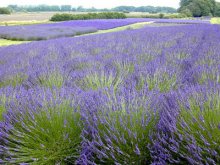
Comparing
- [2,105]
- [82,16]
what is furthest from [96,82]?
[82,16]

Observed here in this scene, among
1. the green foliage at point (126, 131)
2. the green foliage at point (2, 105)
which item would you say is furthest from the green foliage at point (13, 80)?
the green foliage at point (126, 131)

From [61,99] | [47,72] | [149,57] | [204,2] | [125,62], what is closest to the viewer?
[61,99]

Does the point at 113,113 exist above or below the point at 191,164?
above

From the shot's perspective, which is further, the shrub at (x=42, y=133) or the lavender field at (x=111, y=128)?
the shrub at (x=42, y=133)

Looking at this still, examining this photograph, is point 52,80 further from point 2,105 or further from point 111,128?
point 111,128

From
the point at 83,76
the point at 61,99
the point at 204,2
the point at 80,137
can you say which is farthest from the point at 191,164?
the point at 204,2

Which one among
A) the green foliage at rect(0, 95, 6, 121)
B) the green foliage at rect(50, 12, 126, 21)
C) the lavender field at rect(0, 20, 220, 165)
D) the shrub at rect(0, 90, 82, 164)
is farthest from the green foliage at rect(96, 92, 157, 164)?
the green foliage at rect(50, 12, 126, 21)

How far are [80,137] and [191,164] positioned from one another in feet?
2.47

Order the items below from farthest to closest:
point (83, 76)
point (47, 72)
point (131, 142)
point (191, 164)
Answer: point (47, 72) → point (83, 76) → point (131, 142) → point (191, 164)

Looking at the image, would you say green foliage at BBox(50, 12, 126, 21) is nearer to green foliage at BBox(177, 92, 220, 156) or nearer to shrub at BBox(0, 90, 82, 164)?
shrub at BBox(0, 90, 82, 164)

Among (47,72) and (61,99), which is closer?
(61,99)

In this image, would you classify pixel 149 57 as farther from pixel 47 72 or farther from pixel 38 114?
pixel 38 114

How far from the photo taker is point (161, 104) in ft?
6.71

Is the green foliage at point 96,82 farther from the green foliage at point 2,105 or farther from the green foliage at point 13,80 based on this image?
the green foliage at point 13,80
